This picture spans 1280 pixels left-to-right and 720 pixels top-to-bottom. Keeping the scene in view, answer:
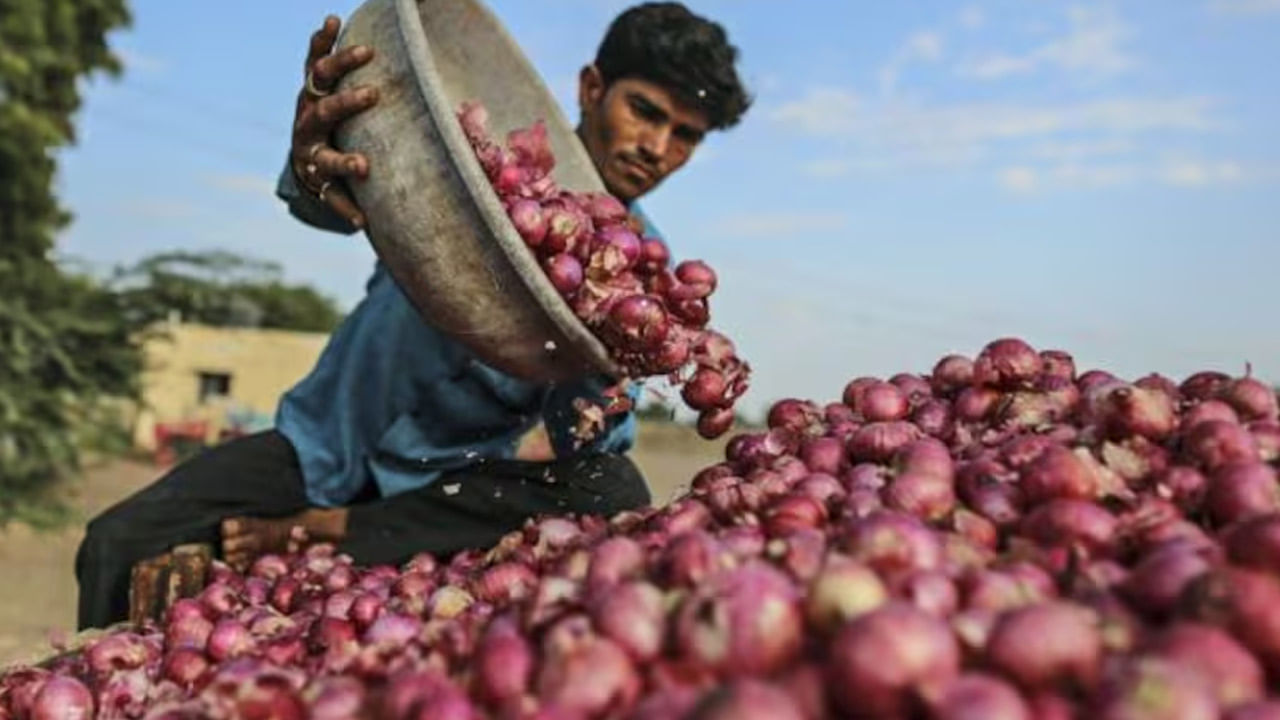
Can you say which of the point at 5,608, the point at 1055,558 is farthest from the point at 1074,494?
the point at 5,608

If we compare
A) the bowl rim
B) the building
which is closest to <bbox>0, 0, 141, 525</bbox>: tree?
the building

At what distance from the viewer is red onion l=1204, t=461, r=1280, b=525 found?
128cm

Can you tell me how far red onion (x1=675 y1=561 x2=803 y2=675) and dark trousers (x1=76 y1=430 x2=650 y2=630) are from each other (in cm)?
209

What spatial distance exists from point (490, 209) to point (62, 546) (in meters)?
11.5

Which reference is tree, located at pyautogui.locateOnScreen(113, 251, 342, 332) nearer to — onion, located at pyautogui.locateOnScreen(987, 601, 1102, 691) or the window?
the window

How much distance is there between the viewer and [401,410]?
3510 millimetres

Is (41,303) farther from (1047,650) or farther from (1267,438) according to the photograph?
(1047,650)

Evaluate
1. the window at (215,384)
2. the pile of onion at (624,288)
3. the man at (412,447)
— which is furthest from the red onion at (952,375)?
the window at (215,384)

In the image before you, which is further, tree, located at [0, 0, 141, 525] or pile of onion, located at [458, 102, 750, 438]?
tree, located at [0, 0, 141, 525]

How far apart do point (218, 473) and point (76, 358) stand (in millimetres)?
11718

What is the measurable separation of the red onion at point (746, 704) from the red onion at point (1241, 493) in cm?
59

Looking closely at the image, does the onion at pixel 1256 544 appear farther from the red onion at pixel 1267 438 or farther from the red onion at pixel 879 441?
the red onion at pixel 879 441

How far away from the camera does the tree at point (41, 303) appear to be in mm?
13141

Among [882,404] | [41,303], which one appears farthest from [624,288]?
[41,303]
